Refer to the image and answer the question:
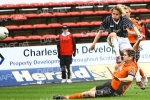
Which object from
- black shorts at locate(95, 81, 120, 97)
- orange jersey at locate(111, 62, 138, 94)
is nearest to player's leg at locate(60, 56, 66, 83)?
black shorts at locate(95, 81, 120, 97)

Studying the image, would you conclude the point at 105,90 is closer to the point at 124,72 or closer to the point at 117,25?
the point at 124,72

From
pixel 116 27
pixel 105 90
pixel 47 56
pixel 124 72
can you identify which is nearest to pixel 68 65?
pixel 47 56

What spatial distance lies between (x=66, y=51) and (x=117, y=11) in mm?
8520

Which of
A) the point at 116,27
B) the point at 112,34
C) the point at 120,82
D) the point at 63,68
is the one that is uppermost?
the point at 116,27

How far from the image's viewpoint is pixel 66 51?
71.6 ft

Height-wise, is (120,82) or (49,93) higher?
(120,82)

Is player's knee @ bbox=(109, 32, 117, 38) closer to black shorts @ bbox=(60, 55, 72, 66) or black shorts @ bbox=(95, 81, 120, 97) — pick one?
black shorts @ bbox=(95, 81, 120, 97)

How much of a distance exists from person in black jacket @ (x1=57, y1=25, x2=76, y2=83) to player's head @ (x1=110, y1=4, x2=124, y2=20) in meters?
7.79

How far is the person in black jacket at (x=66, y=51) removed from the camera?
21.2 m

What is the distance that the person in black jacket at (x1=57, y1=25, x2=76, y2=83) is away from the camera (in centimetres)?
2125

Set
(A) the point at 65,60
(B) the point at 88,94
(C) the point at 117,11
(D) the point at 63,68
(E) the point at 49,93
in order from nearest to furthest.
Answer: (B) the point at 88,94 → (C) the point at 117,11 → (E) the point at 49,93 → (D) the point at 63,68 → (A) the point at 65,60

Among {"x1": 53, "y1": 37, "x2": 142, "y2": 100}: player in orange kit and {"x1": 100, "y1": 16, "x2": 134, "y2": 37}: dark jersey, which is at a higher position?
{"x1": 100, "y1": 16, "x2": 134, "y2": 37}: dark jersey

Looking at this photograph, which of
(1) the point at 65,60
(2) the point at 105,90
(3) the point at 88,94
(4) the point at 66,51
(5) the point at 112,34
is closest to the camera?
(3) the point at 88,94

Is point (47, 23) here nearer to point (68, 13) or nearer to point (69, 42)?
point (68, 13)
